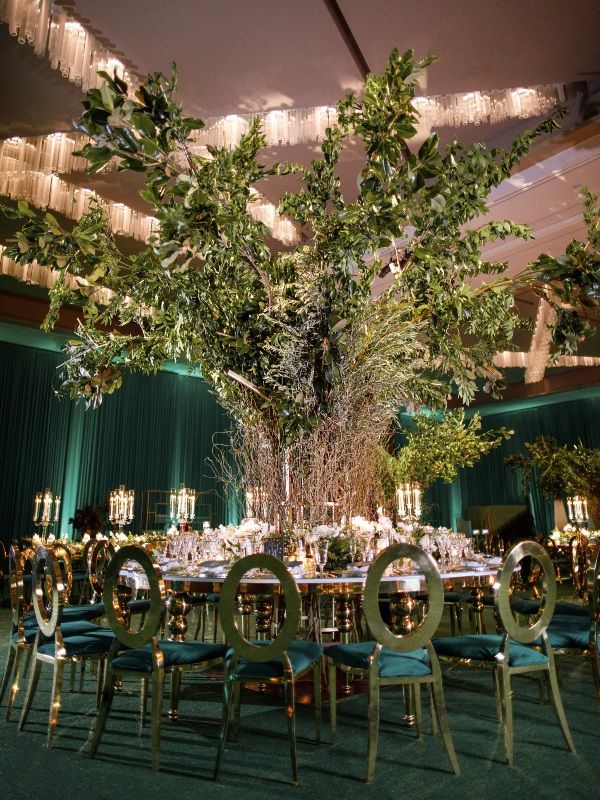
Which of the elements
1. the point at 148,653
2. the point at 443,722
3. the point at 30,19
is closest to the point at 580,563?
the point at 443,722

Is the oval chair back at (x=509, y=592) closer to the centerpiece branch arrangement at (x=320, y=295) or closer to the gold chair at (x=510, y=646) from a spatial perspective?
the gold chair at (x=510, y=646)

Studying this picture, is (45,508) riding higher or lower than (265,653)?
higher

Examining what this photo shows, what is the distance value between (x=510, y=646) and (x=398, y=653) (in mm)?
514

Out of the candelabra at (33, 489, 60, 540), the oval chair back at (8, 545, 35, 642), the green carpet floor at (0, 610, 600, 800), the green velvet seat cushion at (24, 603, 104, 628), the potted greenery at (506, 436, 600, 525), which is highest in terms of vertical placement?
the potted greenery at (506, 436, 600, 525)

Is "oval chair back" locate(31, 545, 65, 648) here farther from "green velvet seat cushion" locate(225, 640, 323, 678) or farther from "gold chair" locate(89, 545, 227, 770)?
"green velvet seat cushion" locate(225, 640, 323, 678)

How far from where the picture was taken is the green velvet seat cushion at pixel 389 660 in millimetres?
2439

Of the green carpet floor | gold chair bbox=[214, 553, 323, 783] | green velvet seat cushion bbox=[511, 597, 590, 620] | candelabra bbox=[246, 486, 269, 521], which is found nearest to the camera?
the green carpet floor

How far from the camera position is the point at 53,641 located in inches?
119

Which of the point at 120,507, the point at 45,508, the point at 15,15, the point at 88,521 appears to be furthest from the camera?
the point at 88,521

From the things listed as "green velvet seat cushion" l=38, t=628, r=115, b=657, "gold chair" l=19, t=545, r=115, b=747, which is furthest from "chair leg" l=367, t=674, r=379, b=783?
"gold chair" l=19, t=545, r=115, b=747

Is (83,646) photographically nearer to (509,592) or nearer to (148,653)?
(148,653)

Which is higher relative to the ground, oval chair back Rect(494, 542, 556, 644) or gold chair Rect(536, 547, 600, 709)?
oval chair back Rect(494, 542, 556, 644)

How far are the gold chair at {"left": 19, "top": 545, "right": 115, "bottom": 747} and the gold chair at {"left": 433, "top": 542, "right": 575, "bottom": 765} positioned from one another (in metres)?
1.59

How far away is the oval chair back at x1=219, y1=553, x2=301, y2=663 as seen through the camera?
91.0 inches
